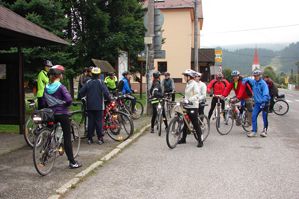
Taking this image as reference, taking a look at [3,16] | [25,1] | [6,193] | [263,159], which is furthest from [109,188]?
[25,1]

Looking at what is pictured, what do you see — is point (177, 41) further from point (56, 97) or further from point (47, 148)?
point (47, 148)

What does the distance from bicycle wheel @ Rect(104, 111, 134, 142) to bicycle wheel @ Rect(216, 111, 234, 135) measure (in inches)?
117

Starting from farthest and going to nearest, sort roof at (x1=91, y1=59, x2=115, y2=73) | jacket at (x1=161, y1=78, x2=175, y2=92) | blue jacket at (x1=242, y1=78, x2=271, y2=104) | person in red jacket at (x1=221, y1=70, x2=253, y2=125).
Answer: roof at (x1=91, y1=59, x2=115, y2=73) < jacket at (x1=161, y1=78, x2=175, y2=92) < person in red jacket at (x1=221, y1=70, x2=253, y2=125) < blue jacket at (x1=242, y1=78, x2=271, y2=104)

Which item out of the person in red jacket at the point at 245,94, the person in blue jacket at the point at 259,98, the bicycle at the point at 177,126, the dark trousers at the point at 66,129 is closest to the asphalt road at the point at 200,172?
the bicycle at the point at 177,126

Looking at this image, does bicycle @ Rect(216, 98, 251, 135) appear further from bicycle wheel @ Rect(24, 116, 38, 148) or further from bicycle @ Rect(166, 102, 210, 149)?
bicycle wheel @ Rect(24, 116, 38, 148)

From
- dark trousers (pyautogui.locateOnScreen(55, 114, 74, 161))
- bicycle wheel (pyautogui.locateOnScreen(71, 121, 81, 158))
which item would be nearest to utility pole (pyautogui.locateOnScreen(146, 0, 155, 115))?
bicycle wheel (pyautogui.locateOnScreen(71, 121, 81, 158))

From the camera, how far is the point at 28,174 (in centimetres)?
512

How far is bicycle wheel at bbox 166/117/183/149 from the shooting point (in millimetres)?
7072

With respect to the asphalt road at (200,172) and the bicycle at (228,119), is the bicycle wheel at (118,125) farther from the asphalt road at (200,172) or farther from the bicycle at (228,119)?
the bicycle at (228,119)

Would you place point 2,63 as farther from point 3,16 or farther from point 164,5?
point 164,5

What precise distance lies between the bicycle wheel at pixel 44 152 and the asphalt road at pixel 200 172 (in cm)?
76

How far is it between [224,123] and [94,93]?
14.2 feet

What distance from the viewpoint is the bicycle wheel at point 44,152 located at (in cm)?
486

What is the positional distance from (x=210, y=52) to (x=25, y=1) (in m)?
33.4
